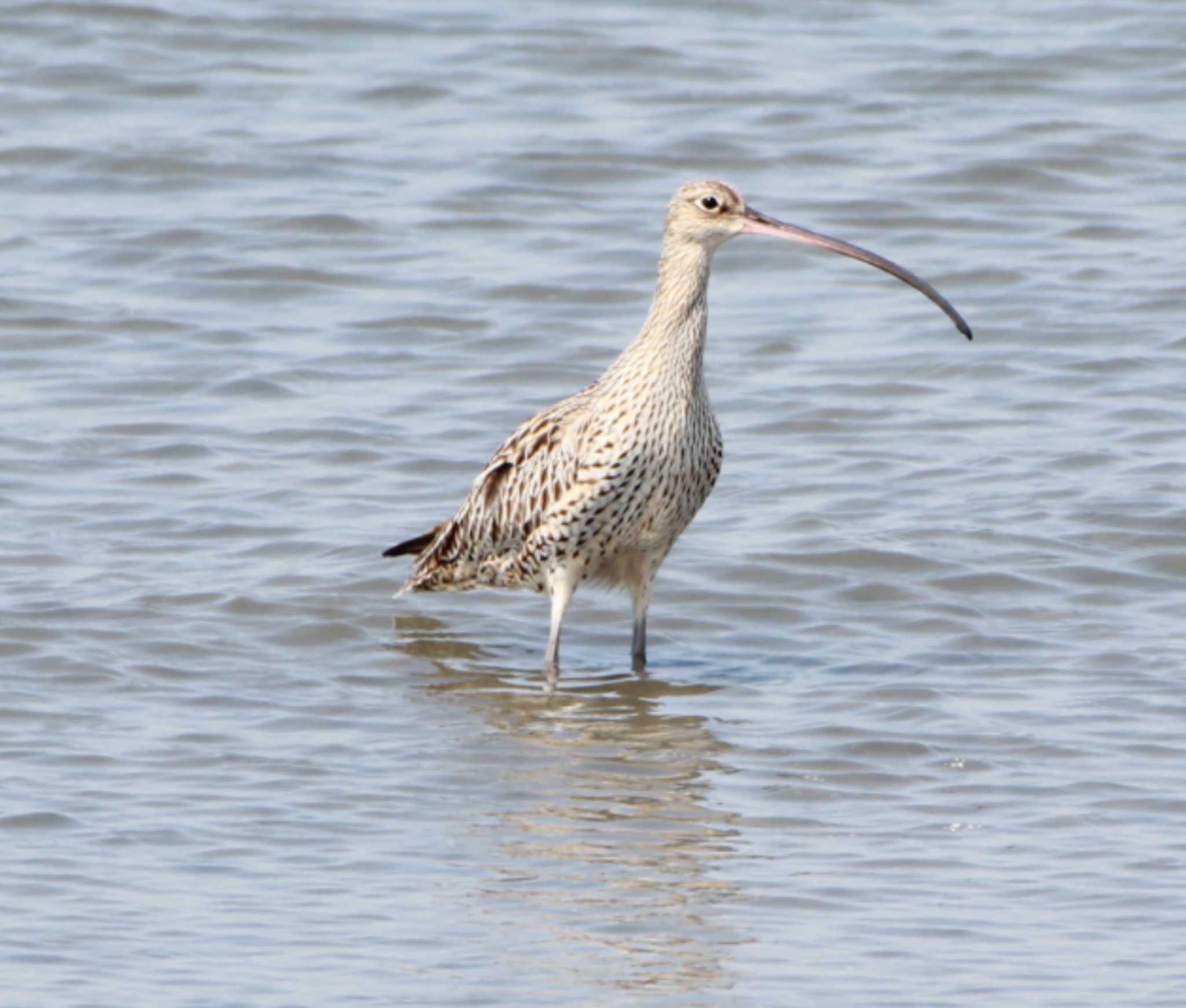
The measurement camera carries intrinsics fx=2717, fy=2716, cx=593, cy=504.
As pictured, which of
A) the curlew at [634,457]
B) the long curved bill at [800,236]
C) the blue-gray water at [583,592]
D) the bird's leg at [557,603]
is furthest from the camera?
the bird's leg at [557,603]

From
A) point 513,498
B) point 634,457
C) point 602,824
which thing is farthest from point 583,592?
point 602,824

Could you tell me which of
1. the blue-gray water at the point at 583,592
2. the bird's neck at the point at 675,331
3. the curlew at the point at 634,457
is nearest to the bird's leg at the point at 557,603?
the curlew at the point at 634,457

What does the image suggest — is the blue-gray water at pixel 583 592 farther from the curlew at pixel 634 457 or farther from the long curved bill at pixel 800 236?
the long curved bill at pixel 800 236

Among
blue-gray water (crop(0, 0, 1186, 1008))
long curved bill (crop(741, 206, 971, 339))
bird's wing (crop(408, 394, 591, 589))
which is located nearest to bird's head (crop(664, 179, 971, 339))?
long curved bill (crop(741, 206, 971, 339))

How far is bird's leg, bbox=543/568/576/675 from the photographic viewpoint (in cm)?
953

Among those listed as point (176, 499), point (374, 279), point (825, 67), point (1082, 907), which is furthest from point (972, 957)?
point (825, 67)

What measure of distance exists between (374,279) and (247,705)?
5.77m

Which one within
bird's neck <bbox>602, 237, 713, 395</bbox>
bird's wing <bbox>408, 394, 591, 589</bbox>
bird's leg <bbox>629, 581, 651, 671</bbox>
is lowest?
bird's leg <bbox>629, 581, 651, 671</bbox>

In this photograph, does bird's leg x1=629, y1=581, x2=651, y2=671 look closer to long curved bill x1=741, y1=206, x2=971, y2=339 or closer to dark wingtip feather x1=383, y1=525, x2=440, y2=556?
dark wingtip feather x1=383, y1=525, x2=440, y2=556

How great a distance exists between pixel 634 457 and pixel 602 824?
5.64 ft

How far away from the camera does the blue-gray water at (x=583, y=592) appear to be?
6.90 meters

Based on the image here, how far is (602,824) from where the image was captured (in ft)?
25.3

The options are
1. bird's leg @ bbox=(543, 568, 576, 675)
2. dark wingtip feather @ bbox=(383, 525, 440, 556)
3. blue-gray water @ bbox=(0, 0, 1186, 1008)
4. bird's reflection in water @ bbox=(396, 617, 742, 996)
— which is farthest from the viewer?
dark wingtip feather @ bbox=(383, 525, 440, 556)

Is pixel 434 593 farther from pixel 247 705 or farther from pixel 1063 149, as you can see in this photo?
pixel 1063 149
